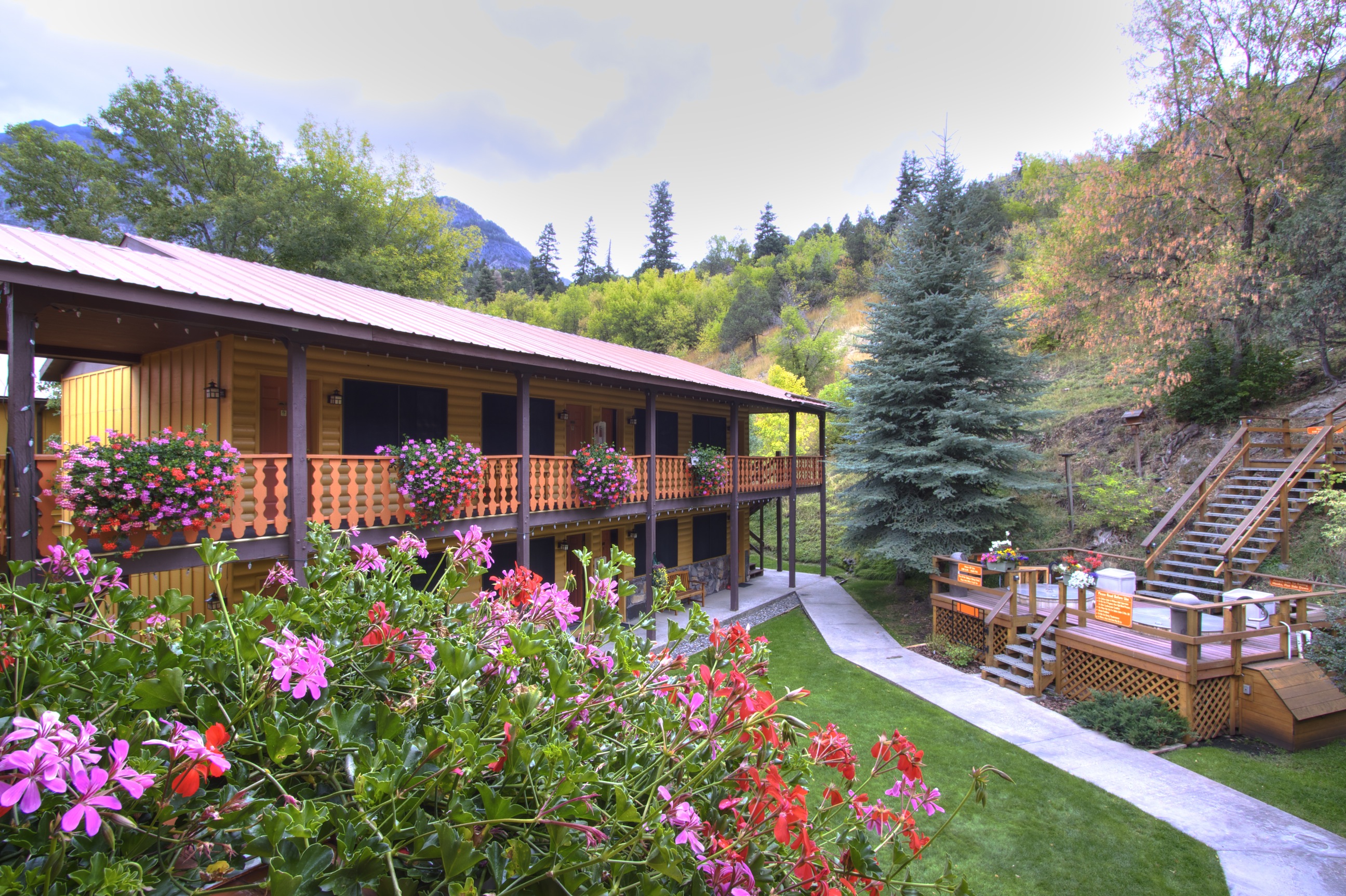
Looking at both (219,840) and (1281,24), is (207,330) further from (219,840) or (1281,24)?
(1281,24)

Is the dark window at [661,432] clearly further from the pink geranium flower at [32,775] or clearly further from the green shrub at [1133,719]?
the pink geranium flower at [32,775]

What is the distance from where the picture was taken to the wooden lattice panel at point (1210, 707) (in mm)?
8078

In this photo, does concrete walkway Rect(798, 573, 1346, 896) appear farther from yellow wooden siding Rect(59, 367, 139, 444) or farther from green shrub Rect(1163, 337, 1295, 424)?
yellow wooden siding Rect(59, 367, 139, 444)

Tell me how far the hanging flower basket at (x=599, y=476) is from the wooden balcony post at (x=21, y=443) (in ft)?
21.1

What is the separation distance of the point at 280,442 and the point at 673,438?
8887 mm

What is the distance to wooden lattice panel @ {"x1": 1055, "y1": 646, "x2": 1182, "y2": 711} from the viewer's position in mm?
8398

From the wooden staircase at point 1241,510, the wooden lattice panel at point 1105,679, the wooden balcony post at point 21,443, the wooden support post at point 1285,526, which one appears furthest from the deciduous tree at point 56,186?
the wooden support post at point 1285,526

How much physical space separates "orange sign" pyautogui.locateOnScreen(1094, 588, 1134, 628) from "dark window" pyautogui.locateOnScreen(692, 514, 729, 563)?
930 centimetres

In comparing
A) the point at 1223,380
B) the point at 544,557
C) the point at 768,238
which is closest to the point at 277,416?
the point at 544,557

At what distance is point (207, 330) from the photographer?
7520 millimetres

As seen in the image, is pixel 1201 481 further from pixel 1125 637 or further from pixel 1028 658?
pixel 1028 658

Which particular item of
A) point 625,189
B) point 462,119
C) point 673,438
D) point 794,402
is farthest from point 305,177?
point 625,189

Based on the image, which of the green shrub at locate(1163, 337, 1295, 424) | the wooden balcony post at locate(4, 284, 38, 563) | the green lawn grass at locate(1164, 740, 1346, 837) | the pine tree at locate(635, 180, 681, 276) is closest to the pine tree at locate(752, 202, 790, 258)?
the pine tree at locate(635, 180, 681, 276)

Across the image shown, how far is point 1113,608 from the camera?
30.8 ft
